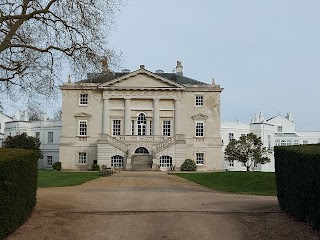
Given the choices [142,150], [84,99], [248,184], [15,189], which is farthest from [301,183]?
[84,99]

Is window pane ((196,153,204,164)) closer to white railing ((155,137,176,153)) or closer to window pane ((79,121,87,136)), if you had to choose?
white railing ((155,137,176,153))

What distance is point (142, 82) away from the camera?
5681cm

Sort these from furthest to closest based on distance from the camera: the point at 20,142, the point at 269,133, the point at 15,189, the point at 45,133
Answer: the point at 269,133 → the point at 45,133 → the point at 20,142 → the point at 15,189

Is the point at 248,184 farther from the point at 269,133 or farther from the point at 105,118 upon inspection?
the point at 269,133

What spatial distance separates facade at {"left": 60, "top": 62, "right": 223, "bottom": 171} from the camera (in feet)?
186

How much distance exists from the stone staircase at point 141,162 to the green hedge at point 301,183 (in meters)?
40.1

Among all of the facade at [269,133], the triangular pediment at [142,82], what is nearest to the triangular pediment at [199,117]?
the triangular pediment at [142,82]

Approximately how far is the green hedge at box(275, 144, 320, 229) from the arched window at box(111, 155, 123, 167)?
4173 cm

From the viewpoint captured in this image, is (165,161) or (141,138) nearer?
(165,161)

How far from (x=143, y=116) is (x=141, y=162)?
7.64m

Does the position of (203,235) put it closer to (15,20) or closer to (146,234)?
(146,234)

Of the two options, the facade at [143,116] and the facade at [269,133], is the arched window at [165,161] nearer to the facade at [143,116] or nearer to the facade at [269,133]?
the facade at [143,116]

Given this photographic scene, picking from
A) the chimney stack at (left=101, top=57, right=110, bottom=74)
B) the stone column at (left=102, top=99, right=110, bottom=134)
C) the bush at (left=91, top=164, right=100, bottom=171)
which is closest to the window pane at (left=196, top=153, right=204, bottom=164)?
the stone column at (left=102, top=99, right=110, bottom=134)

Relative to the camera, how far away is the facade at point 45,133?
65750mm
